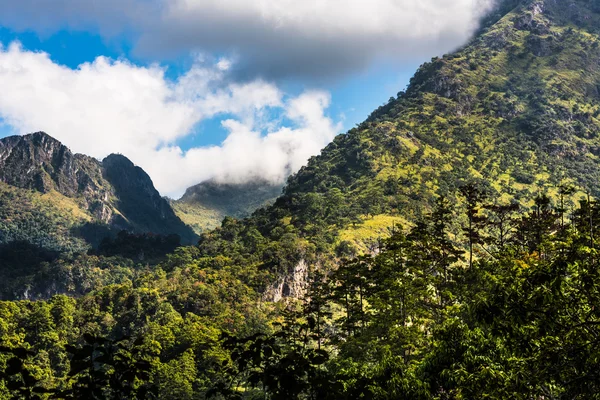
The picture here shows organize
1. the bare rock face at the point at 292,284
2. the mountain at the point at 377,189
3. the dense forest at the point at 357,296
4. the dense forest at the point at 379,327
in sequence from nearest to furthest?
1. the dense forest at the point at 379,327
2. the dense forest at the point at 357,296
3. the bare rock face at the point at 292,284
4. the mountain at the point at 377,189

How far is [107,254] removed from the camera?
198 meters

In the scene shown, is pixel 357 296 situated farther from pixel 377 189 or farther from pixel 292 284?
pixel 377 189

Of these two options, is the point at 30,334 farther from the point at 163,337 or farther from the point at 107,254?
the point at 107,254

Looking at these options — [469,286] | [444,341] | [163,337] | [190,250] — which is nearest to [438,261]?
[469,286]

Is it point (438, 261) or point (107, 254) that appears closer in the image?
point (438, 261)

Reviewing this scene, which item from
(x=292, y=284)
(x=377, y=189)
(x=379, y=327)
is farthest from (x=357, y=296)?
(x=377, y=189)

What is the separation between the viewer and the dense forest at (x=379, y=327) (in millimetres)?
7316

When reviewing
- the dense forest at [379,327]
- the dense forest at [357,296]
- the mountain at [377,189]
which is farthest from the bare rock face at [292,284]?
the dense forest at [379,327]

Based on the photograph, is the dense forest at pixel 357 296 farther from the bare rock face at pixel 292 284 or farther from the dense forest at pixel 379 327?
the bare rock face at pixel 292 284

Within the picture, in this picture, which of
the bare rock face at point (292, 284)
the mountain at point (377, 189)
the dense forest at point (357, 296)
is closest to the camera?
the dense forest at point (357, 296)

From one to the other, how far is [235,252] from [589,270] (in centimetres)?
10438

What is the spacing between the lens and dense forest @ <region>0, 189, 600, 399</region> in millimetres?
7316

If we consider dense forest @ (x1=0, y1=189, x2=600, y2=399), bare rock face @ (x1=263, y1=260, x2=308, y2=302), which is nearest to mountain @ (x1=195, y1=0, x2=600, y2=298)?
bare rock face @ (x1=263, y1=260, x2=308, y2=302)

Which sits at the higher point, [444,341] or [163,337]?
[444,341]
